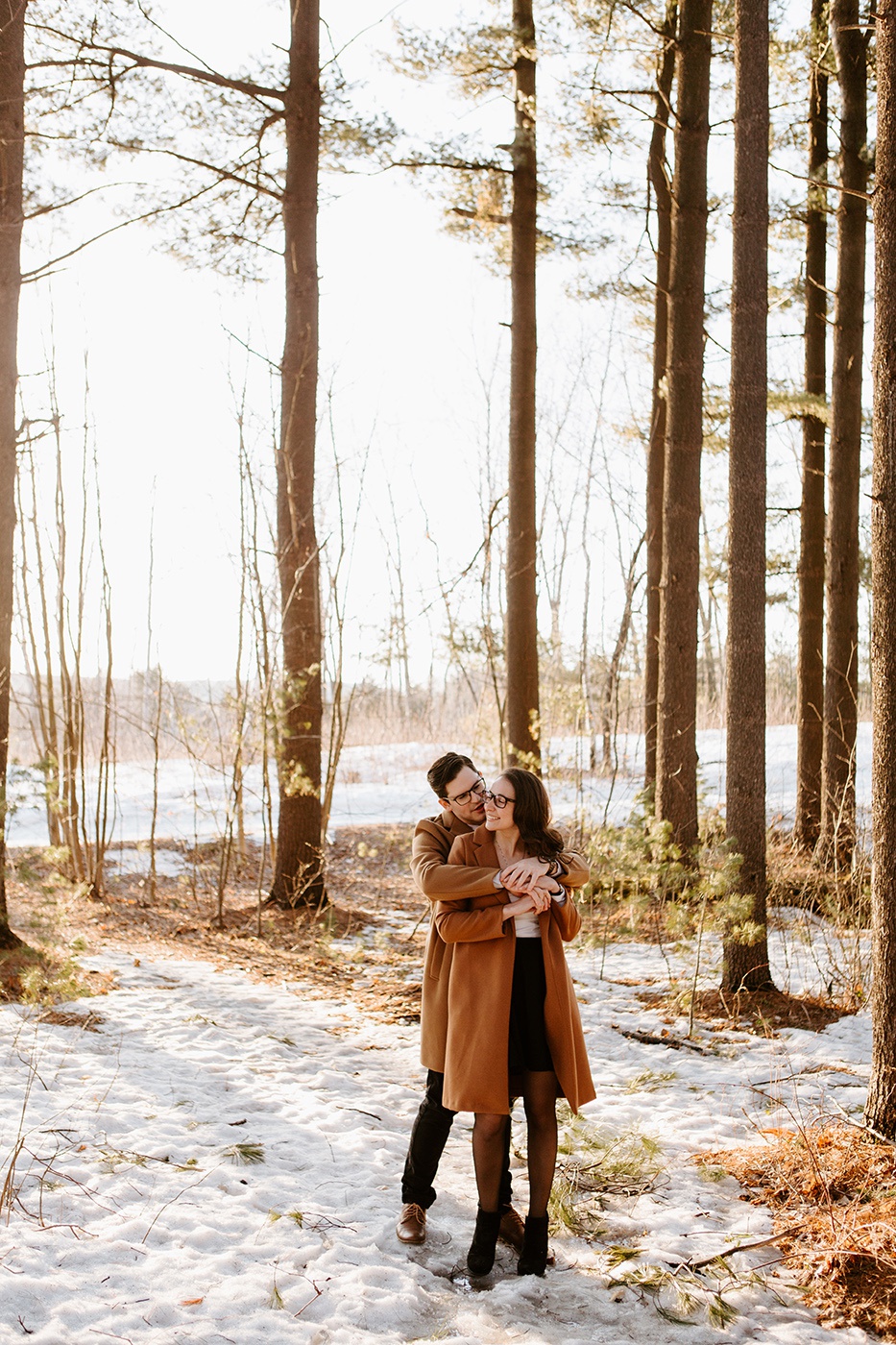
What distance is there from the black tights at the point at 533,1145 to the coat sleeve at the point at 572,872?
1.95 ft

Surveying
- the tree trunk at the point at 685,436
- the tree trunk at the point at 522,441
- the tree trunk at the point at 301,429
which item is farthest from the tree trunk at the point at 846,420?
the tree trunk at the point at 301,429

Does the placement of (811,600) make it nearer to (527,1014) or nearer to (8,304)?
(8,304)

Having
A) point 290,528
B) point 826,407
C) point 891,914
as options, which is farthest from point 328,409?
point 891,914

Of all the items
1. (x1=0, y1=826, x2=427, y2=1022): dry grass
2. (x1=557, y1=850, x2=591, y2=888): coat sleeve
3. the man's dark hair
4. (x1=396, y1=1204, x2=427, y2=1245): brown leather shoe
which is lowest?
(x1=0, y1=826, x2=427, y2=1022): dry grass

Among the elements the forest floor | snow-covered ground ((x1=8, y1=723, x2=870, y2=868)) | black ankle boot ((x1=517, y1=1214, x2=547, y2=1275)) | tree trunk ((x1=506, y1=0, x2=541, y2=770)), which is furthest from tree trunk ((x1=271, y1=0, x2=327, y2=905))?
black ankle boot ((x1=517, y1=1214, x2=547, y2=1275))

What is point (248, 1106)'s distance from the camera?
4.61 meters

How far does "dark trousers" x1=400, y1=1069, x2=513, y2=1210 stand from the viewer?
11.2 ft

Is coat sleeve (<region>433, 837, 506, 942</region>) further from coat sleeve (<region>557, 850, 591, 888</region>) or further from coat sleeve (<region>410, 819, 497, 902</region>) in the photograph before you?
coat sleeve (<region>557, 850, 591, 888</region>)

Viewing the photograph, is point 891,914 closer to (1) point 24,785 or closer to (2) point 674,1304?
(2) point 674,1304

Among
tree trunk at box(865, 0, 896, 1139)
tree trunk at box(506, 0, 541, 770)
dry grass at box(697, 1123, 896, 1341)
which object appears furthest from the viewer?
tree trunk at box(506, 0, 541, 770)

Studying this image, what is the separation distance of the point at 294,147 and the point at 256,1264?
877 cm

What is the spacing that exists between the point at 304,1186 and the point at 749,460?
14.7 feet

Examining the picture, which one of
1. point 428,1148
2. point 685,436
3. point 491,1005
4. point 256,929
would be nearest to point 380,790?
point 256,929

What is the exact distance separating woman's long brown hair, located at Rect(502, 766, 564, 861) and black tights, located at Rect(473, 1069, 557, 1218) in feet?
2.29
